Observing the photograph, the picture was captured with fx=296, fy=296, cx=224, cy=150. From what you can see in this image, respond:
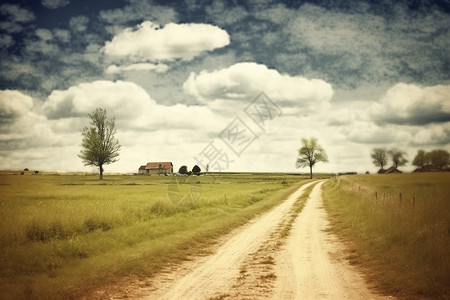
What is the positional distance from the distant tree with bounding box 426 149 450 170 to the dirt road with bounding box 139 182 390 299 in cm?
7909

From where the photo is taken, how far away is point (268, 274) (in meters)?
8.71

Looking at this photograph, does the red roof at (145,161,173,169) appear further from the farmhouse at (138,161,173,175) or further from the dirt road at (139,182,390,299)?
the dirt road at (139,182,390,299)

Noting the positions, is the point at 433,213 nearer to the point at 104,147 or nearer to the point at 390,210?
the point at 390,210

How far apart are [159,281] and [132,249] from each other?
358 cm

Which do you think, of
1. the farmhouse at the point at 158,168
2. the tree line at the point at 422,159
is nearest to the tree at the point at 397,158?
the tree line at the point at 422,159

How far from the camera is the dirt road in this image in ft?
23.7

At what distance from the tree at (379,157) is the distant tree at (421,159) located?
35.7 metres

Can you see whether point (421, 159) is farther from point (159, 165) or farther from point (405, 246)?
point (159, 165)

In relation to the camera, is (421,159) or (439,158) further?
(421,159)

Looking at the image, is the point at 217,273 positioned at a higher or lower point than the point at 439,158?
lower

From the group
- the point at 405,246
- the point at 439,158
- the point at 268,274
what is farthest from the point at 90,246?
the point at 439,158

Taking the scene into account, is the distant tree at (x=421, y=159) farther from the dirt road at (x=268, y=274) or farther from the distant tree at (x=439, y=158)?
the dirt road at (x=268, y=274)

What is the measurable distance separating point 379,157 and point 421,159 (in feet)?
134

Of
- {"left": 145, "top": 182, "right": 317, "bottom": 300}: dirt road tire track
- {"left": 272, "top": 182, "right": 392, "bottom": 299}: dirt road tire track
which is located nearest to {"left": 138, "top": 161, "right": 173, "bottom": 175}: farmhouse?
{"left": 145, "top": 182, "right": 317, "bottom": 300}: dirt road tire track
